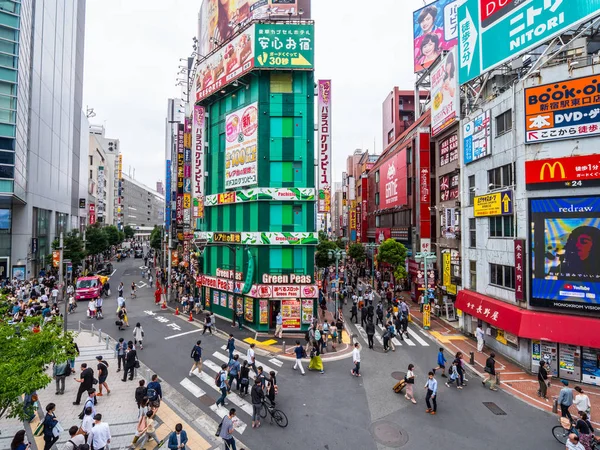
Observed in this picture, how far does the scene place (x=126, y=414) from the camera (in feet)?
42.9

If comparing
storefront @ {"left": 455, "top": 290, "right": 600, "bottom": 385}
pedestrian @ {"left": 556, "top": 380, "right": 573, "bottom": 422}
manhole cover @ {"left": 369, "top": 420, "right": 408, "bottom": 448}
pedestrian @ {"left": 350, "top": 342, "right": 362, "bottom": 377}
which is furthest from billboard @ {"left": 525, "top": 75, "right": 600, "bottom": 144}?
manhole cover @ {"left": 369, "top": 420, "right": 408, "bottom": 448}

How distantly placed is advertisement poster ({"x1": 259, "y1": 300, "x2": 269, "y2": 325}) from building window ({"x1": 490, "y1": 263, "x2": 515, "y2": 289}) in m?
15.1

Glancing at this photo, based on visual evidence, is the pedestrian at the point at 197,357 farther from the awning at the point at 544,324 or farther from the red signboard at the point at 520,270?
the red signboard at the point at 520,270

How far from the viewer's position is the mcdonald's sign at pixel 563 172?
53.3 ft

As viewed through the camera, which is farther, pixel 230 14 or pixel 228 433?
pixel 230 14

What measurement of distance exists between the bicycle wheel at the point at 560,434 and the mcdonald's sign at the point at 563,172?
11.2 meters

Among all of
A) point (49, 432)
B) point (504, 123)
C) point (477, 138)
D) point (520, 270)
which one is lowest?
point (49, 432)

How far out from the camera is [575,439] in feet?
30.4

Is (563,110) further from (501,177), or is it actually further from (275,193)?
(275,193)

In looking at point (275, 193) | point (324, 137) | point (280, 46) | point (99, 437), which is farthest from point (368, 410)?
point (280, 46)

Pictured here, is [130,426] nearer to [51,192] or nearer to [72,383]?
[72,383]

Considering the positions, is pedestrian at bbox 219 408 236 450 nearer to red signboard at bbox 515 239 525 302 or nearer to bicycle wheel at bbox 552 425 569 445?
bicycle wheel at bbox 552 425 569 445

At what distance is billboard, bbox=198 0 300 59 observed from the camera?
2709cm

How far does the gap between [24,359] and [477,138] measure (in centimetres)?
2588
